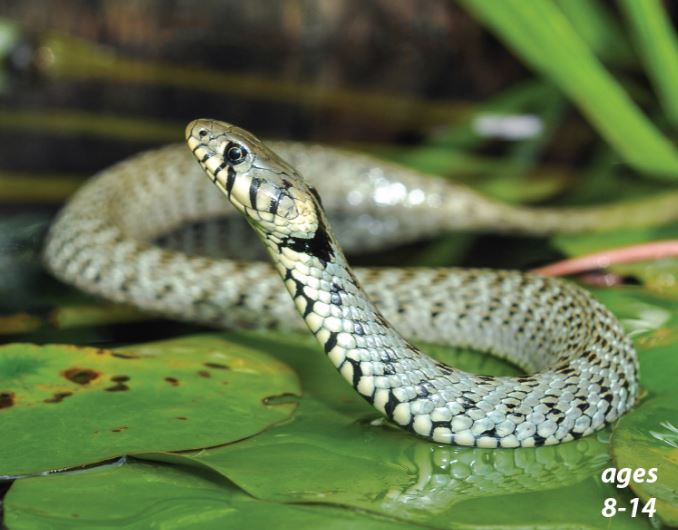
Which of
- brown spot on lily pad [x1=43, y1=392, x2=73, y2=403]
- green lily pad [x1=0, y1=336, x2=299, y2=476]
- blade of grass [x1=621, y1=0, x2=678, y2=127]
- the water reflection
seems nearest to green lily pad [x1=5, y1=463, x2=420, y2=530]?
green lily pad [x1=0, y1=336, x2=299, y2=476]

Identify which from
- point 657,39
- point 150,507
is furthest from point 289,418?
point 657,39

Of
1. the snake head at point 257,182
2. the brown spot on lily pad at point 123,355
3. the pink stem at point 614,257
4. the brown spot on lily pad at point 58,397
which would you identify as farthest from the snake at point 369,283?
the brown spot on lily pad at point 58,397

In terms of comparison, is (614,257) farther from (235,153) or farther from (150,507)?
(150,507)

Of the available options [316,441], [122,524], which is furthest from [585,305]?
[122,524]

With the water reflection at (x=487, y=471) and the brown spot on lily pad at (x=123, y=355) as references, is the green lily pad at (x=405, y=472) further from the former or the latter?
the brown spot on lily pad at (x=123, y=355)

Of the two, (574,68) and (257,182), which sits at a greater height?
(574,68)

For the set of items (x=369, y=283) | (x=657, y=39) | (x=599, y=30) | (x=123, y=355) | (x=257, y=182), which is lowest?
(x=123, y=355)
